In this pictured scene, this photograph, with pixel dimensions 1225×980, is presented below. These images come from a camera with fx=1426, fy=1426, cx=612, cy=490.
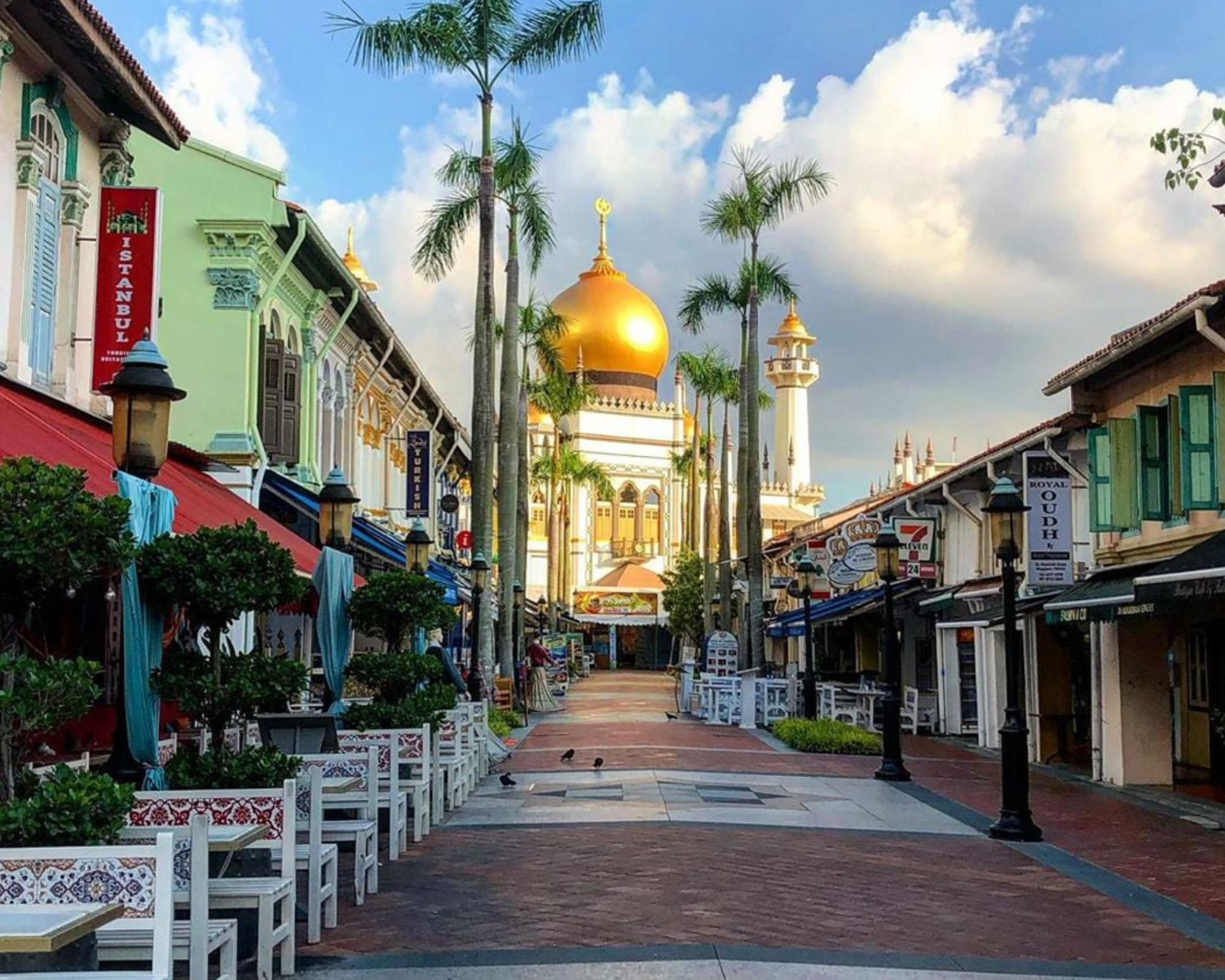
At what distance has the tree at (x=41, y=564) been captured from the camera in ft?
19.1

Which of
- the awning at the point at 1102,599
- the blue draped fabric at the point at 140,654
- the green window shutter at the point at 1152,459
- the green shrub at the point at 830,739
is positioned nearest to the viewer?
the blue draped fabric at the point at 140,654

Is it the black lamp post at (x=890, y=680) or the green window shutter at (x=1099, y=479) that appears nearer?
the green window shutter at (x=1099, y=479)

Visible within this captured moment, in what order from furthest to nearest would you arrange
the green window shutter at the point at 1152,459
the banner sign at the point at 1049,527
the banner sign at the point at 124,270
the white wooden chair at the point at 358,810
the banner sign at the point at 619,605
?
1. the banner sign at the point at 619,605
2. the banner sign at the point at 1049,527
3. the green window shutter at the point at 1152,459
4. the banner sign at the point at 124,270
5. the white wooden chair at the point at 358,810

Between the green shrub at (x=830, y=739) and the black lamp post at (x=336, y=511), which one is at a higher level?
the black lamp post at (x=336, y=511)

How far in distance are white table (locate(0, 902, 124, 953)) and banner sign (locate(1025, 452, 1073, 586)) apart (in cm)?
1612

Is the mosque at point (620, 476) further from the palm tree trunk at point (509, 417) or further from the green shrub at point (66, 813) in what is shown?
the green shrub at point (66, 813)

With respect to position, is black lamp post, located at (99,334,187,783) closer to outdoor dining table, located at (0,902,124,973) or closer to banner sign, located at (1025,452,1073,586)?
outdoor dining table, located at (0,902,124,973)

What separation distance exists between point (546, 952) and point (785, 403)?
83.4m

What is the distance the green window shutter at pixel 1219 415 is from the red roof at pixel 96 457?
9.85 meters

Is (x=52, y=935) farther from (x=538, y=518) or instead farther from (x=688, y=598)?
(x=538, y=518)

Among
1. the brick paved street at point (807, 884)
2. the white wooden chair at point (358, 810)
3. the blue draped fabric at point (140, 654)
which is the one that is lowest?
the brick paved street at point (807, 884)

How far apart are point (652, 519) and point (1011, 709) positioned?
215 feet

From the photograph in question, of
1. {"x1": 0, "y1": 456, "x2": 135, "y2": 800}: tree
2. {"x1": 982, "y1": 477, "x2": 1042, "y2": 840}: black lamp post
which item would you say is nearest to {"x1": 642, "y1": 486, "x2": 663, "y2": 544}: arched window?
{"x1": 982, "y1": 477, "x2": 1042, "y2": 840}: black lamp post

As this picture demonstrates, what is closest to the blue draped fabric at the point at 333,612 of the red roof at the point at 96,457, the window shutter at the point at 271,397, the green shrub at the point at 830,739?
the red roof at the point at 96,457
